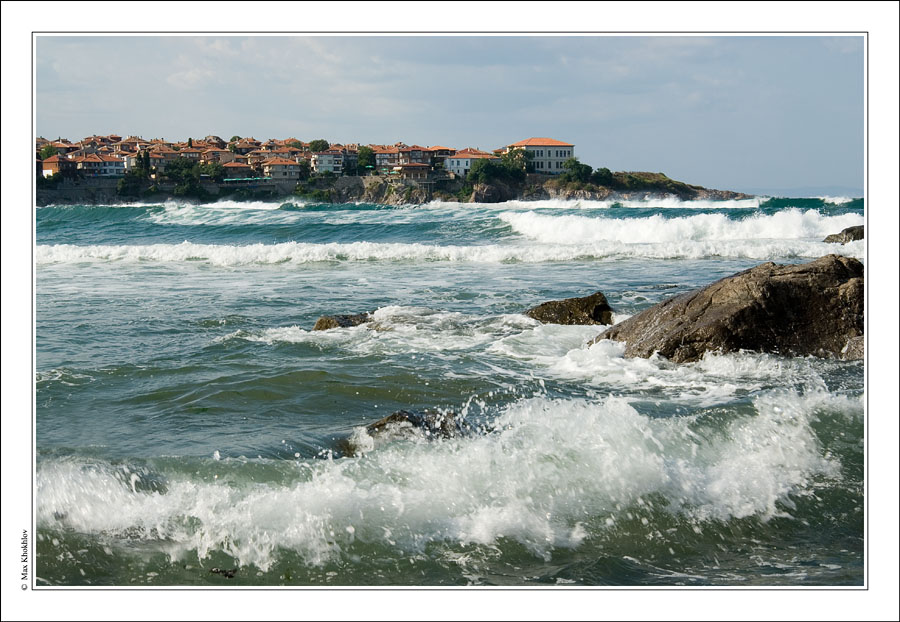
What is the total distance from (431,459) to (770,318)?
4.65 metres

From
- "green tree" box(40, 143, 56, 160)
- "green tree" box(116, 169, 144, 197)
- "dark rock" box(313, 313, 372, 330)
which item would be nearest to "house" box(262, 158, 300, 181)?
"green tree" box(116, 169, 144, 197)

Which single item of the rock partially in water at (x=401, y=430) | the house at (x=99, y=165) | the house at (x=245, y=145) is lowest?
the rock partially in water at (x=401, y=430)

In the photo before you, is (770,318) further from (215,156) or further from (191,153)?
(191,153)

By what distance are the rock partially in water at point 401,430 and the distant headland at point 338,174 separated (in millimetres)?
78287

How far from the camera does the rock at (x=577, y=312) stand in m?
10.3

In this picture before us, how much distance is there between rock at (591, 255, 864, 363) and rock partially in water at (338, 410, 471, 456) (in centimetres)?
309

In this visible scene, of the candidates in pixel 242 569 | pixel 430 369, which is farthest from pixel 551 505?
pixel 430 369

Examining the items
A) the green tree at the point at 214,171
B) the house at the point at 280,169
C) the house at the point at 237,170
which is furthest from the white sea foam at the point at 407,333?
the house at the point at 280,169

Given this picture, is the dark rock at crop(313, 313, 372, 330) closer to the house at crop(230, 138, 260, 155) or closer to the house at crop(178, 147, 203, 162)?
the house at crop(178, 147, 203, 162)

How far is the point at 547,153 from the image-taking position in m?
104

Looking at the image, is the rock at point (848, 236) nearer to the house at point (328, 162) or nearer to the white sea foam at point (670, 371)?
the white sea foam at point (670, 371)

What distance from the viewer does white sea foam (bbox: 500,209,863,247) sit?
29781mm

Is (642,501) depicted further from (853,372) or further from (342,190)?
(342,190)

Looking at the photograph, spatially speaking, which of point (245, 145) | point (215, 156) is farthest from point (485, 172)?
point (245, 145)
